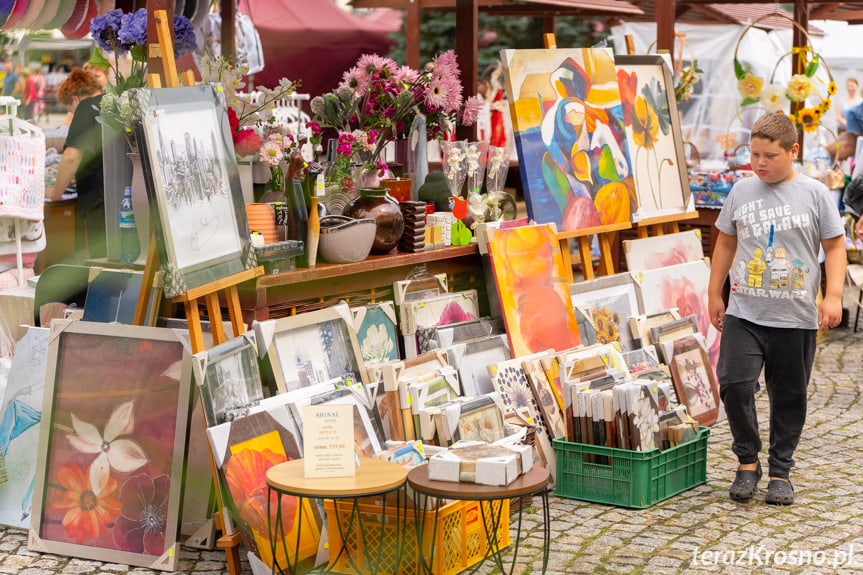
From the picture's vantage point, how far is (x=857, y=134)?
9.70 metres

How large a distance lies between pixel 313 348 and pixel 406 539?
0.96m

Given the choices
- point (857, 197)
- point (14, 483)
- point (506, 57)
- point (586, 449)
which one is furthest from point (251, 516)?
point (857, 197)

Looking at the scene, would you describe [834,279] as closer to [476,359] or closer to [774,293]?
[774,293]

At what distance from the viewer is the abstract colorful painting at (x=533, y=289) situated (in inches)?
197

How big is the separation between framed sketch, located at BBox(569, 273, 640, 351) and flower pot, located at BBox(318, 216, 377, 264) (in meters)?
1.32

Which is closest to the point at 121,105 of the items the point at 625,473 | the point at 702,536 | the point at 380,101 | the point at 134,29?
the point at 134,29

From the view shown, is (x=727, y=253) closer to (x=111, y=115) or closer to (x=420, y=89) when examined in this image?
(x=420, y=89)

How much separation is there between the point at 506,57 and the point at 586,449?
206 cm

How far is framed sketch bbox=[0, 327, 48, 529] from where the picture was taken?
13.6ft

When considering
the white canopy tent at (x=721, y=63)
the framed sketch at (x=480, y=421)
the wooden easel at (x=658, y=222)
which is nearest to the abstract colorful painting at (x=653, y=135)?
the wooden easel at (x=658, y=222)

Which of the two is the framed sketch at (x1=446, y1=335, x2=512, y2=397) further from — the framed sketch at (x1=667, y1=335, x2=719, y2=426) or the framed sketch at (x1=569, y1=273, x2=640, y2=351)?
the framed sketch at (x1=667, y1=335, x2=719, y2=426)

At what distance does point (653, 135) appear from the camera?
627 centimetres

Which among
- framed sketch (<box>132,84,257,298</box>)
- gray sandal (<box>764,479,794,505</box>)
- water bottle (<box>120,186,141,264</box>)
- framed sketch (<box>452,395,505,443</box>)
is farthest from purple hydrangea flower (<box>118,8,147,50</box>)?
gray sandal (<box>764,479,794,505</box>)

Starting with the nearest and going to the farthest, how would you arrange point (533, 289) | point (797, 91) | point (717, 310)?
point (717, 310) → point (533, 289) → point (797, 91)
